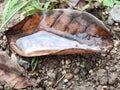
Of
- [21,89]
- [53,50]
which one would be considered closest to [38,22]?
[53,50]

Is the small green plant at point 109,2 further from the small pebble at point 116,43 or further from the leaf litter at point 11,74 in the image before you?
the leaf litter at point 11,74

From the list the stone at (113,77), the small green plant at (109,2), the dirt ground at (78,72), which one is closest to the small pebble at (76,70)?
the dirt ground at (78,72)

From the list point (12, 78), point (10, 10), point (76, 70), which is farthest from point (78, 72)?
point (10, 10)

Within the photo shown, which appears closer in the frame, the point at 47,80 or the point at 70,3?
the point at 47,80

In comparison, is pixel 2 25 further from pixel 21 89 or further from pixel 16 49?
pixel 21 89

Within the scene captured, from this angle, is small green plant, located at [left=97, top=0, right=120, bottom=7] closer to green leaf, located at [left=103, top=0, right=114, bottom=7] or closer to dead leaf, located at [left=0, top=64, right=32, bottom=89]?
green leaf, located at [left=103, top=0, right=114, bottom=7]

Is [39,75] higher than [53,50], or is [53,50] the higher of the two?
[53,50]
